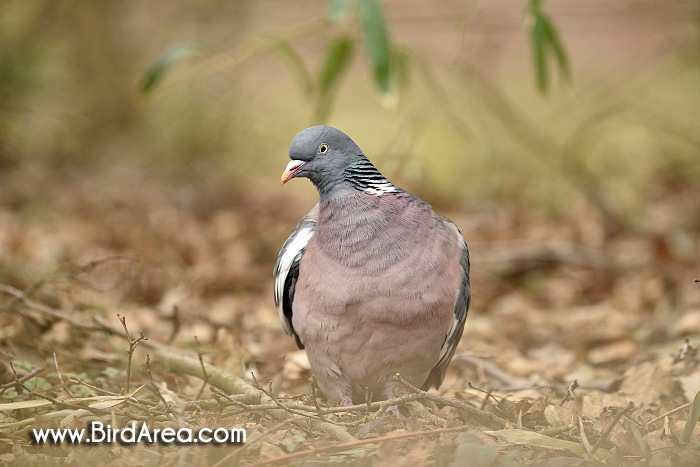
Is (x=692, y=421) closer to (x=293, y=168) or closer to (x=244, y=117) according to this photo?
(x=293, y=168)

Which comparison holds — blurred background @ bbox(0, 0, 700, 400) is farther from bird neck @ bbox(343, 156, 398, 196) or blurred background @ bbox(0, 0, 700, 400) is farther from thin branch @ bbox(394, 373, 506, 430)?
thin branch @ bbox(394, 373, 506, 430)

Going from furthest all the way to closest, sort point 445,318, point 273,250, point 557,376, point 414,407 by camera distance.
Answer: point 273,250, point 557,376, point 445,318, point 414,407

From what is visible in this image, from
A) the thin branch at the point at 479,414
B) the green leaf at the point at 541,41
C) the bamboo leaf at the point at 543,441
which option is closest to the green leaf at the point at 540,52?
the green leaf at the point at 541,41

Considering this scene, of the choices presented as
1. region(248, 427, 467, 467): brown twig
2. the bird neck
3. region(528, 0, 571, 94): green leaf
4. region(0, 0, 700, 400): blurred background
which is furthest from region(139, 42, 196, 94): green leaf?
region(248, 427, 467, 467): brown twig

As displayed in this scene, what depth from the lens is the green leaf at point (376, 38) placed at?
4.23 meters

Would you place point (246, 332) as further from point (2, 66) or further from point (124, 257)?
point (2, 66)

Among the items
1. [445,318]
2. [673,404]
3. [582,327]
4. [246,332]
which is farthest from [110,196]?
[673,404]

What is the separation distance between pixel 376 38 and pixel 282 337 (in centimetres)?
192

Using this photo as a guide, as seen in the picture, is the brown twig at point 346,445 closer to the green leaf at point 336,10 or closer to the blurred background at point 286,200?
the blurred background at point 286,200

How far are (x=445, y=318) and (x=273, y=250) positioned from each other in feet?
10.6

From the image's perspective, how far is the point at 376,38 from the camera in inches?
169

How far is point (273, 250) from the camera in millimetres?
6648

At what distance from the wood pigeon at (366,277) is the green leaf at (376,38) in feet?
2.69

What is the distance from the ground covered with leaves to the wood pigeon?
21 cm
